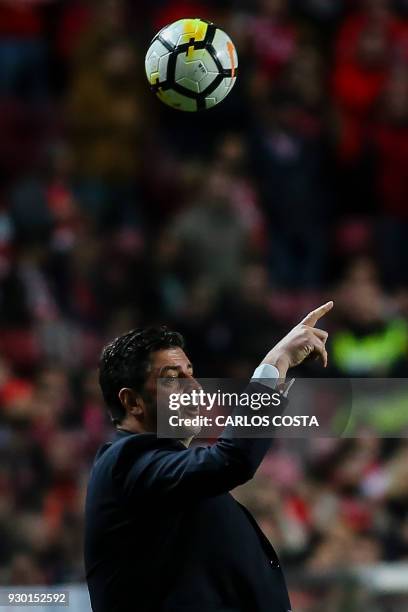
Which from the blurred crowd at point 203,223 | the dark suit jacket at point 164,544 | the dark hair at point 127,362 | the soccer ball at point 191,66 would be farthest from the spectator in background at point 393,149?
the dark suit jacket at point 164,544

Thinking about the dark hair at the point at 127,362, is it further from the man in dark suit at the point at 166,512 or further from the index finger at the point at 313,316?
the index finger at the point at 313,316

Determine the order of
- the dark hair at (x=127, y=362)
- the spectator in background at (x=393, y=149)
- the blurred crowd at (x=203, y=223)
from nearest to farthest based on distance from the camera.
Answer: the dark hair at (x=127, y=362) → the blurred crowd at (x=203, y=223) → the spectator in background at (x=393, y=149)

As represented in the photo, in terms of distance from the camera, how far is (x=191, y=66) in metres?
5.23

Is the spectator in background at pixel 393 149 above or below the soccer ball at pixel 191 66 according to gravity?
below

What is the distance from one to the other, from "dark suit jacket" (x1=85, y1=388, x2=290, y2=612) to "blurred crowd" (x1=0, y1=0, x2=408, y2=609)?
13.6ft

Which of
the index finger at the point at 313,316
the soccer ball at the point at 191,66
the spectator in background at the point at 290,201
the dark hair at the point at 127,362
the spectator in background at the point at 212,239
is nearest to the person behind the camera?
the index finger at the point at 313,316

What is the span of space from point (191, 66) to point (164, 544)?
1.89 metres

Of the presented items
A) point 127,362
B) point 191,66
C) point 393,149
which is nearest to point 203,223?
point 393,149

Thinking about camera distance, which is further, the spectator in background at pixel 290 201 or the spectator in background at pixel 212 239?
the spectator in background at pixel 290 201

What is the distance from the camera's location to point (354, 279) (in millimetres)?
10383

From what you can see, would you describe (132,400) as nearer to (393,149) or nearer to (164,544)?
(164,544)

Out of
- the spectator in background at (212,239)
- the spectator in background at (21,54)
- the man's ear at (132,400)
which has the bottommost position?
the spectator in background at (212,239)

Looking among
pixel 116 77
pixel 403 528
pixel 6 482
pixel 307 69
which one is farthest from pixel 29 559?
pixel 307 69

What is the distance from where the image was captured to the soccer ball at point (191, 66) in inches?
206
